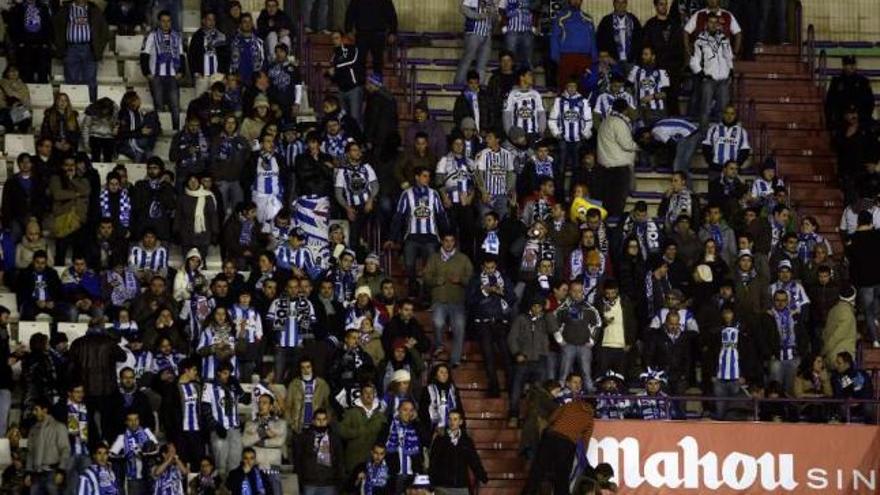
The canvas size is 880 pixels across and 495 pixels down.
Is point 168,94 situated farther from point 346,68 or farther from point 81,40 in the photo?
point 346,68

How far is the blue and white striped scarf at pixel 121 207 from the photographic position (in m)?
37.5

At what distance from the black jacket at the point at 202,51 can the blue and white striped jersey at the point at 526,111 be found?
12.6ft

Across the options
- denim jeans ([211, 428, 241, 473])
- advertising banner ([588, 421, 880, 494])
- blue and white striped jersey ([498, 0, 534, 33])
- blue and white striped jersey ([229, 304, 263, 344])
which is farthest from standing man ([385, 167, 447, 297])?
advertising banner ([588, 421, 880, 494])

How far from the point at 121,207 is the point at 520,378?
220 inches

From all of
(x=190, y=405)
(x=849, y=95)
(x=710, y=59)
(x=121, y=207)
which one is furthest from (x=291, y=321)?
(x=849, y=95)

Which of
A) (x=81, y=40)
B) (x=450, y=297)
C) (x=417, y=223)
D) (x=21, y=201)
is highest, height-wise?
(x=81, y=40)

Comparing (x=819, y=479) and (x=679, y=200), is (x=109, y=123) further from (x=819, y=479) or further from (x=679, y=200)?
(x=819, y=479)

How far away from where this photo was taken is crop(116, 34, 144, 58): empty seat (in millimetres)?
41031

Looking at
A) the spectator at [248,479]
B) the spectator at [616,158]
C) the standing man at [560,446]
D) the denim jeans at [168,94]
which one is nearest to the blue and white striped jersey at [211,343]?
the spectator at [248,479]

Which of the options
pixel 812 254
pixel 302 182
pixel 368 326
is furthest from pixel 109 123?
pixel 812 254

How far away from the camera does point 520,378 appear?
118 ft

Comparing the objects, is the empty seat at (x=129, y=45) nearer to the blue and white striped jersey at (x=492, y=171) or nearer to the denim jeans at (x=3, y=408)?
the blue and white striped jersey at (x=492, y=171)

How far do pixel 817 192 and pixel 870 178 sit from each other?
1295 millimetres

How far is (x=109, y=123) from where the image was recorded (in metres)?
38.9
